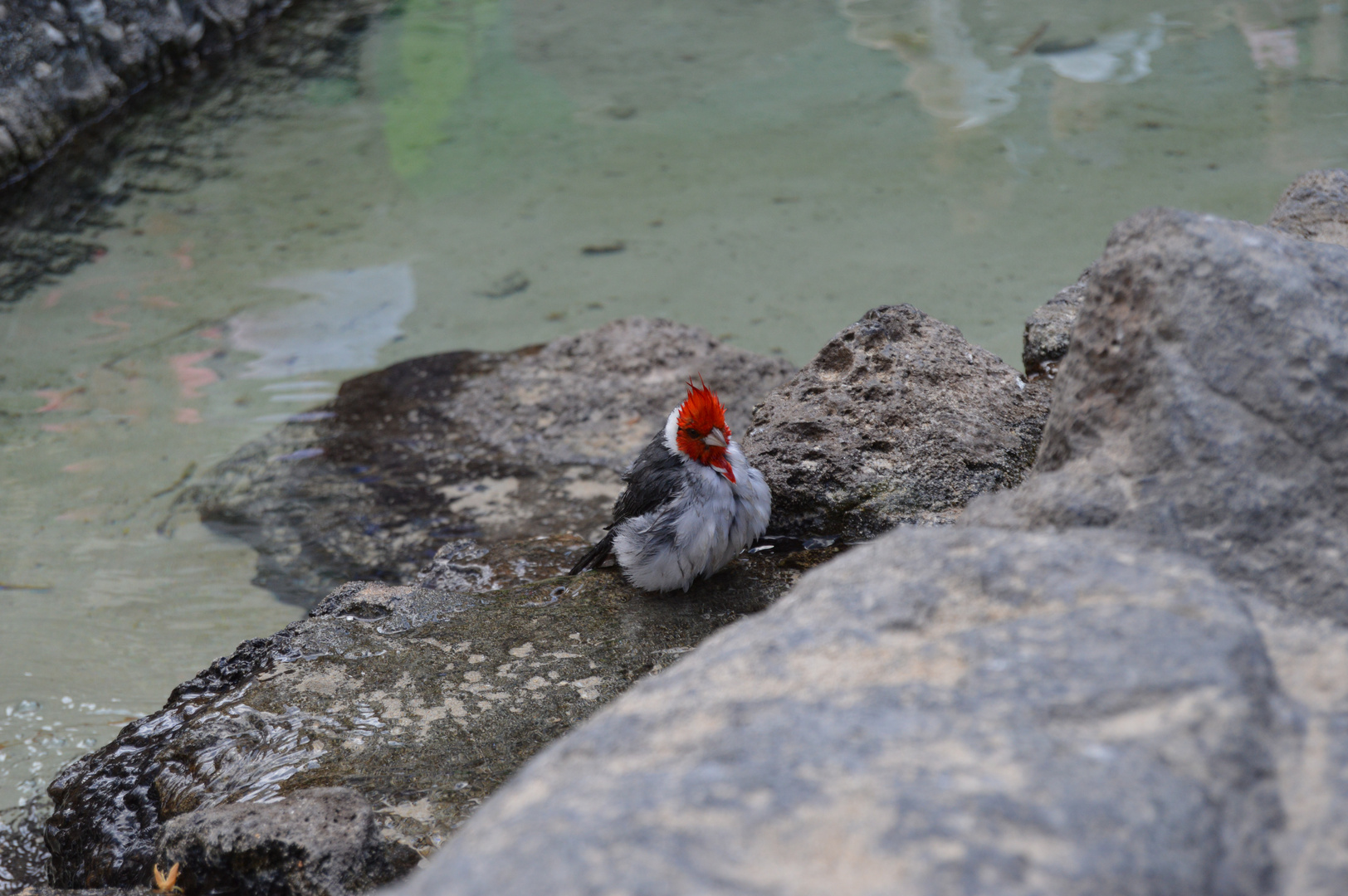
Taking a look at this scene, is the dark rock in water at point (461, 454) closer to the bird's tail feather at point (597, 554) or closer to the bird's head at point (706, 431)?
the bird's tail feather at point (597, 554)

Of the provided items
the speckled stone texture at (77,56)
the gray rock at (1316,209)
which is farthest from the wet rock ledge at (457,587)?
the speckled stone texture at (77,56)

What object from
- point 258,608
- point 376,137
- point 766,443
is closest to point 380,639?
point 766,443

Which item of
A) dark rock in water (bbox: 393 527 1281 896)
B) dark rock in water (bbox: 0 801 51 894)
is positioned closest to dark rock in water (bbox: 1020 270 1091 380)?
dark rock in water (bbox: 393 527 1281 896)

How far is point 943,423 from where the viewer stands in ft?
8.87

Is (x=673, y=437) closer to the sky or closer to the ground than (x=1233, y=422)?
closer to the ground

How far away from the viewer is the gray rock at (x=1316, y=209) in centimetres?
265

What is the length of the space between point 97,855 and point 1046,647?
1870 millimetres

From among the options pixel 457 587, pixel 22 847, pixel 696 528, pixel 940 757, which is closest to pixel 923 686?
pixel 940 757

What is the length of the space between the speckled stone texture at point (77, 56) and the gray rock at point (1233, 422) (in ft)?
22.9

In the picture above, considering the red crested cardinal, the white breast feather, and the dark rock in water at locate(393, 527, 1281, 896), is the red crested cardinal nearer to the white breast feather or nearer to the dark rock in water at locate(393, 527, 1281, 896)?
the white breast feather

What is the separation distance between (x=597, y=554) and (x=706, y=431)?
47 cm

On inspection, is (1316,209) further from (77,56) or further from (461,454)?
(77,56)

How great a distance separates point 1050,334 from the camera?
311 centimetres

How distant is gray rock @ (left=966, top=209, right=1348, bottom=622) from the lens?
139cm
